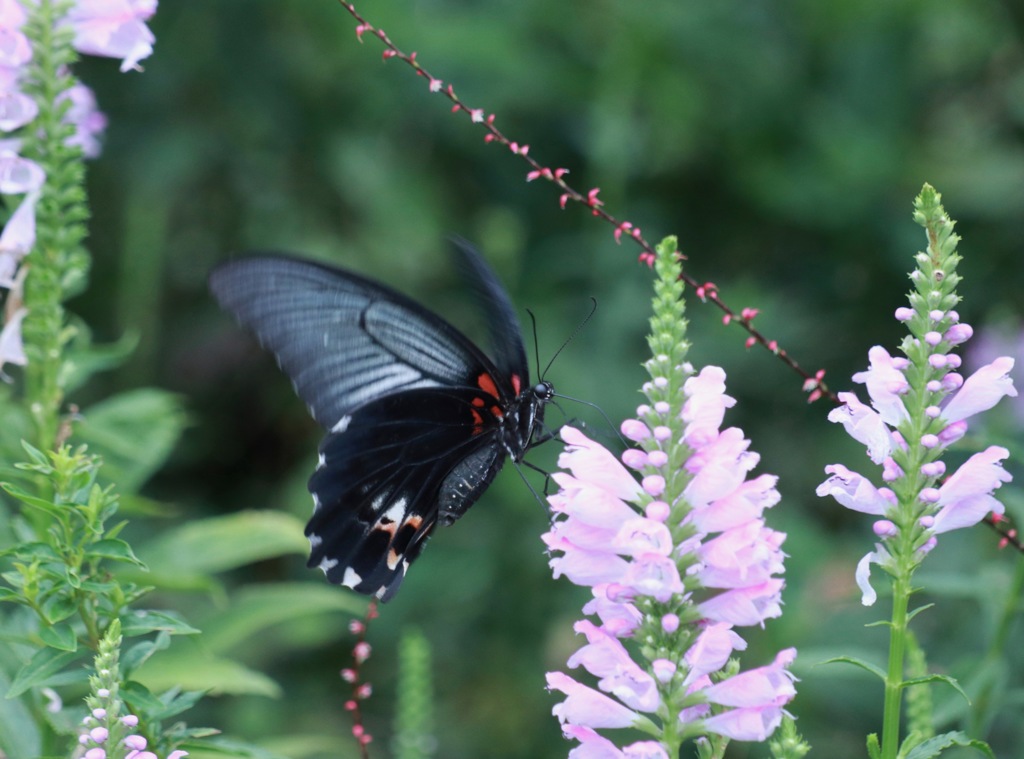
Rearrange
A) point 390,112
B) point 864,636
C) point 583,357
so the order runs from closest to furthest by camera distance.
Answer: point 864,636, point 583,357, point 390,112

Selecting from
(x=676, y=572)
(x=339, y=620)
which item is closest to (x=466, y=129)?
(x=339, y=620)

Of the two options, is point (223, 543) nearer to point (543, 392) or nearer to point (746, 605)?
point (543, 392)

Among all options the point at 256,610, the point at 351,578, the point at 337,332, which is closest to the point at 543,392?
the point at 337,332

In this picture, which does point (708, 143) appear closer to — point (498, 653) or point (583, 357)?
point (583, 357)

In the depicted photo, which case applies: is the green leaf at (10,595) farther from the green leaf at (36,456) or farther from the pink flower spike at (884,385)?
the pink flower spike at (884,385)

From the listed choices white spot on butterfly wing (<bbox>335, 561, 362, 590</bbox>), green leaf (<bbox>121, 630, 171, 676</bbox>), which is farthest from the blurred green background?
green leaf (<bbox>121, 630, 171, 676</bbox>)

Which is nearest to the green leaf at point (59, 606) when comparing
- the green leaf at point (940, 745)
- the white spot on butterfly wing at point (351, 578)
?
the white spot on butterfly wing at point (351, 578)
